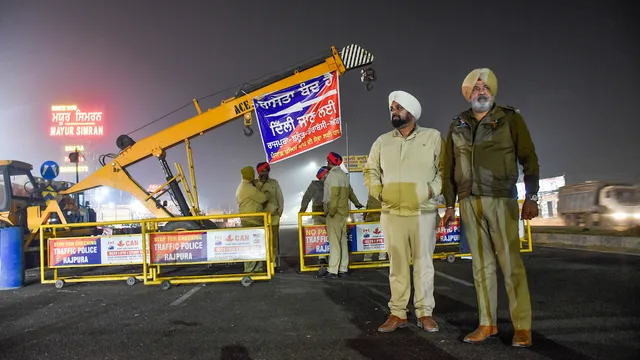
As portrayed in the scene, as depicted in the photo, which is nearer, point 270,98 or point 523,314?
point 523,314

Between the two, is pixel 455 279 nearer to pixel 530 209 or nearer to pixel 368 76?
pixel 530 209

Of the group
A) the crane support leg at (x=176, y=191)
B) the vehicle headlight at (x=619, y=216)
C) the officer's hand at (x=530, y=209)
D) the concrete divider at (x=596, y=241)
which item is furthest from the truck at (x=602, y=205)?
the officer's hand at (x=530, y=209)

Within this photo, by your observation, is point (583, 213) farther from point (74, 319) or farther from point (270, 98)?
point (74, 319)

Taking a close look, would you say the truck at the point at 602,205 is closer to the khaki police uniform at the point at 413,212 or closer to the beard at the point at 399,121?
the khaki police uniform at the point at 413,212

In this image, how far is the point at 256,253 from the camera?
23.4 feet

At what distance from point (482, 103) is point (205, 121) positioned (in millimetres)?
8321

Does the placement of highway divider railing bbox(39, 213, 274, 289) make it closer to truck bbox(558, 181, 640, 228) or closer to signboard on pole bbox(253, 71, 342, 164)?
signboard on pole bbox(253, 71, 342, 164)

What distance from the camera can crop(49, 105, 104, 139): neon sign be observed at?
230 ft

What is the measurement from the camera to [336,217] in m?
7.46

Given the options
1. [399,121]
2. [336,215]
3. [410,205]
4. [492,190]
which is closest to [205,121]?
[336,215]

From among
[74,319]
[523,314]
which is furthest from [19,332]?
[523,314]

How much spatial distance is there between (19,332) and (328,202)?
15.6 ft

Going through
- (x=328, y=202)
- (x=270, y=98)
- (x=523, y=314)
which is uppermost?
(x=270, y=98)

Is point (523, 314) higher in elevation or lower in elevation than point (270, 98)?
lower
